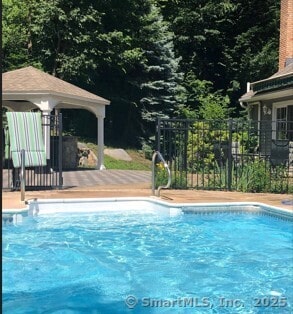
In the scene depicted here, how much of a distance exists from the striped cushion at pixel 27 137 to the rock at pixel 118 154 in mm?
12046

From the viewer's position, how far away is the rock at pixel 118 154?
23.4m

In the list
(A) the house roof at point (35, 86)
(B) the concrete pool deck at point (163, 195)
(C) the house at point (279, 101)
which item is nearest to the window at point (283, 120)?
(C) the house at point (279, 101)

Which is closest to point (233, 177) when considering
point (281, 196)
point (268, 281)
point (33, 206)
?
point (281, 196)

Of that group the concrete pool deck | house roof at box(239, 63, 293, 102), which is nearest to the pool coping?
the concrete pool deck

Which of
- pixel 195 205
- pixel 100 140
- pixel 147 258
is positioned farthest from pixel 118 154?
pixel 147 258

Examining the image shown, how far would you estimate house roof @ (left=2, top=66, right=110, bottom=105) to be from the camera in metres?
15.4

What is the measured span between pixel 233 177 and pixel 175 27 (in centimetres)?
1920

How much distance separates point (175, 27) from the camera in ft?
97.5

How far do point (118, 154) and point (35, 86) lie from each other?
852 centimetres

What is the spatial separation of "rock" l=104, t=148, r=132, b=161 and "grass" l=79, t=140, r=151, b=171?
354mm

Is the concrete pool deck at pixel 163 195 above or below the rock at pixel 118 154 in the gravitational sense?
below

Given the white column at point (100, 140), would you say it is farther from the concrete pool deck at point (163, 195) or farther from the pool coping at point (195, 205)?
the pool coping at point (195, 205)

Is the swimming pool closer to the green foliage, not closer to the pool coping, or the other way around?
the pool coping

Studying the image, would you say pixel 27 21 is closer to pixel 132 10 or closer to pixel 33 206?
pixel 132 10
